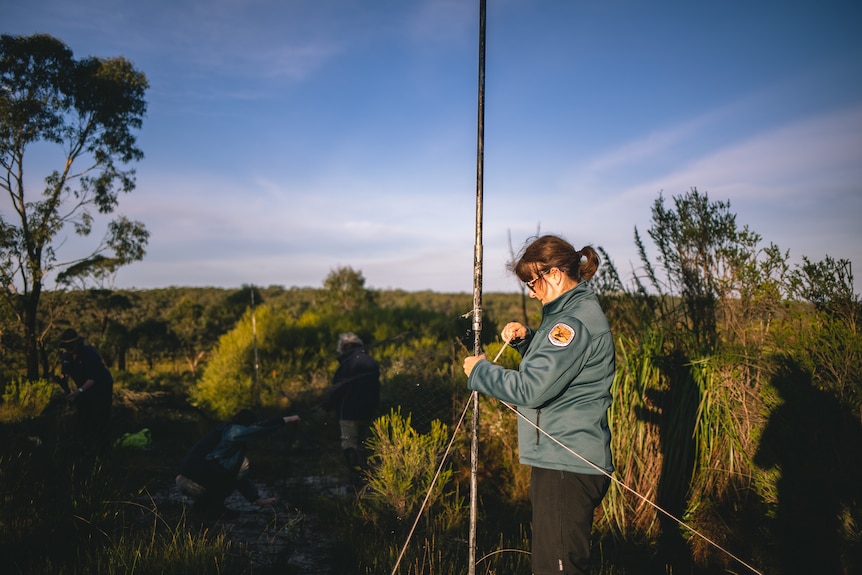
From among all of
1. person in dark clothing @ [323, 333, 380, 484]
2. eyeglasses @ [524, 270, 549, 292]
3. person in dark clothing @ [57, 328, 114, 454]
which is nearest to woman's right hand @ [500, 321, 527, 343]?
eyeglasses @ [524, 270, 549, 292]

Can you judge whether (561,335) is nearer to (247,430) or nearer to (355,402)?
(247,430)

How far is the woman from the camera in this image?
177cm

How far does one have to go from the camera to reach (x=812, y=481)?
3.09 metres

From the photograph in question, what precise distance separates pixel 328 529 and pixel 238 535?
80 cm

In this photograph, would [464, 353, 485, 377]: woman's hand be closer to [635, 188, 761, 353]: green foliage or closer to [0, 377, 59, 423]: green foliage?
[635, 188, 761, 353]: green foliage

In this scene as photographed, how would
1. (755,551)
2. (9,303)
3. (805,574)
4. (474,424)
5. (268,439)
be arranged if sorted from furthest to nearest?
(9,303) → (268,439) → (755,551) → (805,574) → (474,424)

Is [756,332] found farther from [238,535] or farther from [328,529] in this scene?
[238,535]

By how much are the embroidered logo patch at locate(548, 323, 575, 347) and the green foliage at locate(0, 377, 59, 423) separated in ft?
26.0

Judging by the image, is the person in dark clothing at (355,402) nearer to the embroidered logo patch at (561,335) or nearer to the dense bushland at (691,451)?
the dense bushland at (691,451)

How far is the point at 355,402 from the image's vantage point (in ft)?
17.9

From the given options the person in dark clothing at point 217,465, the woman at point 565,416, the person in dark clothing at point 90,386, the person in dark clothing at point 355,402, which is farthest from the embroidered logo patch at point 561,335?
the person in dark clothing at point 90,386

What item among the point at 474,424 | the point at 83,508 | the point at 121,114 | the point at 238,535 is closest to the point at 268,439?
the point at 238,535

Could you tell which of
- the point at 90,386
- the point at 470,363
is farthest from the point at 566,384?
the point at 90,386

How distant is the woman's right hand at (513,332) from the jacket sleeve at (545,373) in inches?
18.1
